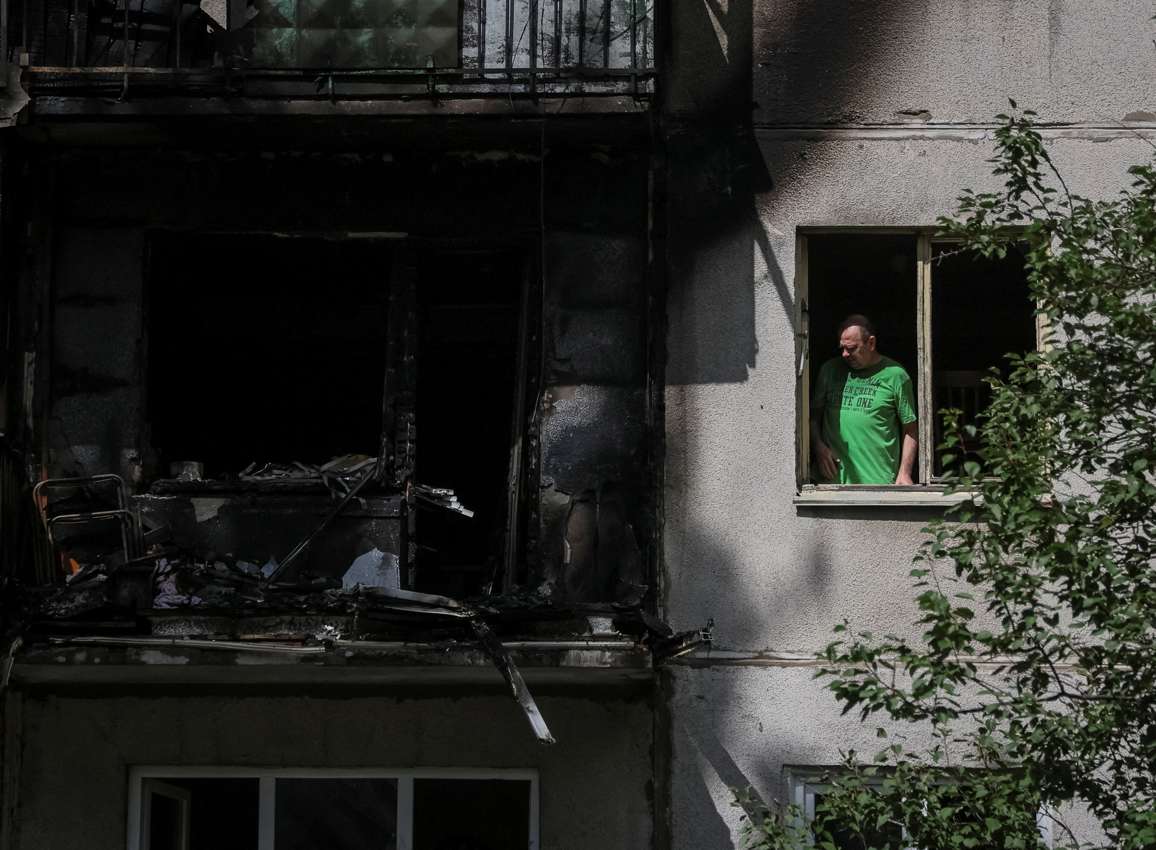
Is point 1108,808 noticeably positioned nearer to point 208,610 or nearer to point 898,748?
point 898,748

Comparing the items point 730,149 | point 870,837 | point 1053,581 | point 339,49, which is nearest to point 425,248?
point 339,49

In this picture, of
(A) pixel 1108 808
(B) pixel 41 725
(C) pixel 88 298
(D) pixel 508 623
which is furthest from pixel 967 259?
(B) pixel 41 725

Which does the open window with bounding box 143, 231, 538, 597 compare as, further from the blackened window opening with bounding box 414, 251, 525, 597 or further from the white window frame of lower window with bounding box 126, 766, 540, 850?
the white window frame of lower window with bounding box 126, 766, 540, 850

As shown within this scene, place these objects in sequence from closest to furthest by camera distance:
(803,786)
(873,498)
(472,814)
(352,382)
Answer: (803,786) < (873,498) < (472,814) < (352,382)

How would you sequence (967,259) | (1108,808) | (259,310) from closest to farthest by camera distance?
1. (1108,808)
2. (967,259)
3. (259,310)

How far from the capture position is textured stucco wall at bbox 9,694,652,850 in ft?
33.1

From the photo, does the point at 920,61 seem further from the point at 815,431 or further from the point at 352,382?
the point at 352,382

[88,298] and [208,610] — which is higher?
[88,298]

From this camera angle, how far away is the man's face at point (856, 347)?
413 inches

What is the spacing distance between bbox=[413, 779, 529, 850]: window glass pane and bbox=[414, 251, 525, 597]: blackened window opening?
1330 millimetres

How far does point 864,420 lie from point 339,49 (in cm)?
357

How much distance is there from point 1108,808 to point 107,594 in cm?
499

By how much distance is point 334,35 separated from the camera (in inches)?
423

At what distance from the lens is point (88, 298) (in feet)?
35.6
